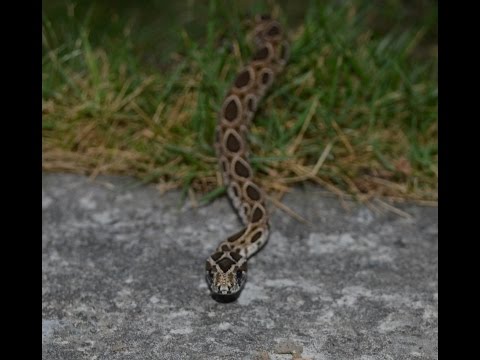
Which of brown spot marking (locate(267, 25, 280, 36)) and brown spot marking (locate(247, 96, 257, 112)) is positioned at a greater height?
brown spot marking (locate(267, 25, 280, 36))

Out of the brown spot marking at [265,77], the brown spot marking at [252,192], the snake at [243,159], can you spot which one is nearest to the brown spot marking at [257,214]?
the snake at [243,159]

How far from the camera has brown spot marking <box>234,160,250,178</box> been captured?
567 centimetres

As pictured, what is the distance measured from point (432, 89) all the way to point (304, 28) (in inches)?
50.9

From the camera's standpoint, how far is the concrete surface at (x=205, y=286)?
4.21 m

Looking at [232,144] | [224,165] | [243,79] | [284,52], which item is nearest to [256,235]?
[224,165]

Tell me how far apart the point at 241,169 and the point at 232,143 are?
28 centimetres

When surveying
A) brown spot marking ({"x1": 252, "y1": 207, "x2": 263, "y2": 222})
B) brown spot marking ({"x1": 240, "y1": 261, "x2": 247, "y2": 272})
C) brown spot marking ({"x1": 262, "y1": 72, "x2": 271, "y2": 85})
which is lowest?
brown spot marking ({"x1": 252, "y1": 207, "x2": 263, "y2": 222})

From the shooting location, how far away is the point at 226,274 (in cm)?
452

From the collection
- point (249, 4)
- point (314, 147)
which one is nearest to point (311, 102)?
point (314, 147)

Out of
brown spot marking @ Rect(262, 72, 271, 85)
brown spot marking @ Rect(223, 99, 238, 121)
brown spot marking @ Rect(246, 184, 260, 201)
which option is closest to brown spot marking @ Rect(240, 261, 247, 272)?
brown spot marking @ Rect(246, 184, 260, 201)

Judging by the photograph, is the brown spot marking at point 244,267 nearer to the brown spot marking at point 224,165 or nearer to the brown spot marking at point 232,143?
the brown spot marking at point 224,165

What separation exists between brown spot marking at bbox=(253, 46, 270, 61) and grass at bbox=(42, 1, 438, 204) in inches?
6.8

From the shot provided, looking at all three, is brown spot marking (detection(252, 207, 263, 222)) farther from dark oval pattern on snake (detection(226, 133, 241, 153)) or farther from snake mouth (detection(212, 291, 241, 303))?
snake mouth (detection(212, 291, 241, 303))
